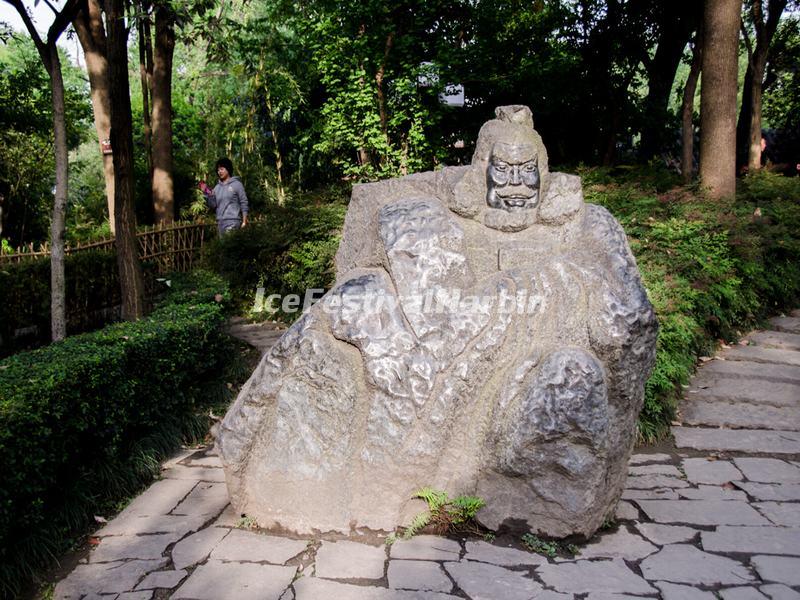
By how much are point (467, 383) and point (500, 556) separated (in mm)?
906

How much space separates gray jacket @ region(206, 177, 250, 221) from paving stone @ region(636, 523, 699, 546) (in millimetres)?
7544

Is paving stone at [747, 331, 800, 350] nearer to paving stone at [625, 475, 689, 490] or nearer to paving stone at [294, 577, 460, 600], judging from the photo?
paving stone at [625, 475, 689, 490]

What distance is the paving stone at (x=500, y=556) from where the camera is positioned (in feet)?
11.5

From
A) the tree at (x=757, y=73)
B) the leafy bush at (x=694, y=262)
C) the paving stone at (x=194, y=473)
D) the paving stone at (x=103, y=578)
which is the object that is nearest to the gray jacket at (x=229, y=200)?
the leafy bush at (x=694, y=262)

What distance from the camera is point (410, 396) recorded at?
368 centimetres

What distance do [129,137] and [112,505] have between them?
3630 millimetres

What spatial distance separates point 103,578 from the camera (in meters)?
3.47

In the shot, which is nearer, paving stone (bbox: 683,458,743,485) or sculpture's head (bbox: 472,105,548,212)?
sculpture's head (bbox: 472,105,548,212)

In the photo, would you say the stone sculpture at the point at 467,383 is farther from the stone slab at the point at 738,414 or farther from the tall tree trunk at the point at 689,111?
the tall tree trunk at the point at 689,111

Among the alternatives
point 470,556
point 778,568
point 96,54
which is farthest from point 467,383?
point 96,54

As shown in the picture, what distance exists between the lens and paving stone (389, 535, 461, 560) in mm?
3537

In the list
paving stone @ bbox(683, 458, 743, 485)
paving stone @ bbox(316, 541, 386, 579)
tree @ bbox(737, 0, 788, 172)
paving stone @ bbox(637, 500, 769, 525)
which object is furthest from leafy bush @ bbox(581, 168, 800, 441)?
tree @ bbox(737, 0, 788, 172)

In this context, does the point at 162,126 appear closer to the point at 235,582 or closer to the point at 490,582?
the point at 235,582

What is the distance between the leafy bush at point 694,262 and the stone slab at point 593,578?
7.28 feet
